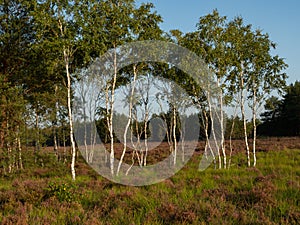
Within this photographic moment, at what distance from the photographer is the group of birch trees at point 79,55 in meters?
14.9

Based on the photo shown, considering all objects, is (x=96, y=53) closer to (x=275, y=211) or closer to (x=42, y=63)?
(x=42, y=63)

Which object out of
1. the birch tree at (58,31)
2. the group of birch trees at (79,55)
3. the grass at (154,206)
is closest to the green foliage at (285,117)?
the group of birch trees at (79,55)

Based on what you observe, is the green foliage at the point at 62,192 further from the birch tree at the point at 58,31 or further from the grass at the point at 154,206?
the birch tree at the point at 58,31

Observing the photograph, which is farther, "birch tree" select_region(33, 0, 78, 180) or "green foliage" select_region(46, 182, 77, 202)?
"birch tree" select_region(33, 0, 78, 180)

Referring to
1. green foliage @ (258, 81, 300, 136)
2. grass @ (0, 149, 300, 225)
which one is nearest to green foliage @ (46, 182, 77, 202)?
grass @ (0, 149, 300, 225)

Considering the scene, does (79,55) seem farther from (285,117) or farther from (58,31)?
(285,117)

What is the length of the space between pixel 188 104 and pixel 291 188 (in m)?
17.0

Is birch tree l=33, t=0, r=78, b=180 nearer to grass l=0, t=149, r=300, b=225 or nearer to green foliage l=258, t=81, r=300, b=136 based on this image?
grass l=0, t=149, r=300, b=225

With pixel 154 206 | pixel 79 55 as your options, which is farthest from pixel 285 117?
pixel 154 206

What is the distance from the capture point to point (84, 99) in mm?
26344

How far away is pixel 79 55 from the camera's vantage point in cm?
1666

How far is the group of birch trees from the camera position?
14852 mm

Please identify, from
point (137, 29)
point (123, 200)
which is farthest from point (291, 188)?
point (137, 29)

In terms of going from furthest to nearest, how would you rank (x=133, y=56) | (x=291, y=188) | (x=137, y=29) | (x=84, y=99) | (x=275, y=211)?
(x=84, y=99) < (x=133, y=56) < (x=137, y=29) < (x=291, y=188) < (x=275, y=211)
